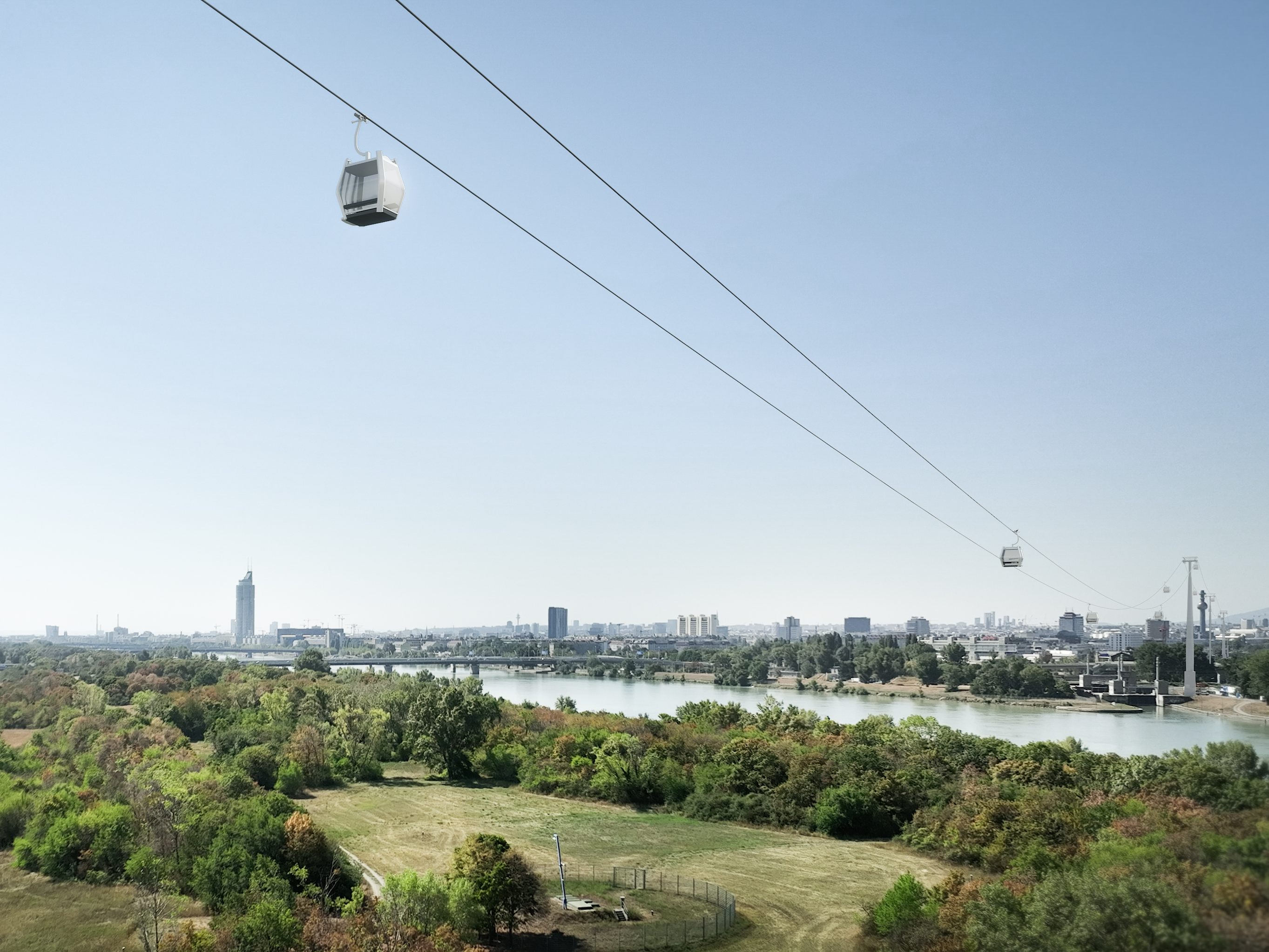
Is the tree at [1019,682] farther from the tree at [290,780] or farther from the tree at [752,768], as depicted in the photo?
the tree at [290,780]

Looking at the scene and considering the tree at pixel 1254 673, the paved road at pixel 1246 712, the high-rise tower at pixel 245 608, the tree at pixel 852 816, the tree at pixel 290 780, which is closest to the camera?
the tree at pixel 1254 673

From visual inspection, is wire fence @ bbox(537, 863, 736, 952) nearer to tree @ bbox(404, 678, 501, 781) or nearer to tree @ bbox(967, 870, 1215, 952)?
tree @ bbox(967, 870, 1215, 952)

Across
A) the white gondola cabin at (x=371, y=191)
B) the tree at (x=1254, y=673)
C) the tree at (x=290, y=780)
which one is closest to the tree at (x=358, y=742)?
the tree at (x=290, y=780)

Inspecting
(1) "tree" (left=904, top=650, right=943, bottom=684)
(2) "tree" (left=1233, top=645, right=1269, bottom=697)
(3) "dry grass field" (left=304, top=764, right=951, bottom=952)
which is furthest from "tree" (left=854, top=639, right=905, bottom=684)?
(3) "dry grass field" (left=304, top=764, right=951, bottom=952)

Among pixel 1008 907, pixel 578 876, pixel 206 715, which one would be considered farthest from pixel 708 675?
pixel 1008 907

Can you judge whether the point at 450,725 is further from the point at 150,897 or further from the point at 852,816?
the point at 150,897

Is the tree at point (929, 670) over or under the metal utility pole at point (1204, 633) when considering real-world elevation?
under

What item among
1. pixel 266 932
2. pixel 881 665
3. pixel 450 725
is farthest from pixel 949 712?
pixel 266 932
